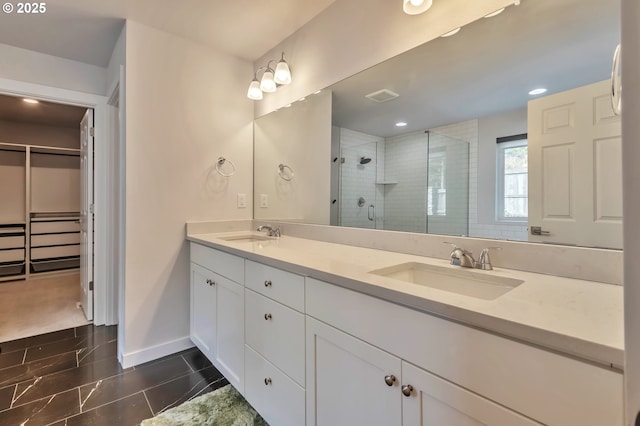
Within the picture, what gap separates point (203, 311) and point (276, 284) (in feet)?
3.17

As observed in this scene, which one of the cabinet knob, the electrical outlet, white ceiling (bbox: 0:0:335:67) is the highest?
white ceiling (bbox: 0:0:335:67)

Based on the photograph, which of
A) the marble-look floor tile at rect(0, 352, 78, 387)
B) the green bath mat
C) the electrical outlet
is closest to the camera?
the green bath mat

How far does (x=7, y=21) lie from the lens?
1932 millimetres

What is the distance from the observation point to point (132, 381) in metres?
1.79

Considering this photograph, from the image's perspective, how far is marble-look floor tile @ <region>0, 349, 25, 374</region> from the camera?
195 cm

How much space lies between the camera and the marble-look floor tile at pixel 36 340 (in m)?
2.17

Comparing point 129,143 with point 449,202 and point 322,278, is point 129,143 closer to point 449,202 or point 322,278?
point 322,278

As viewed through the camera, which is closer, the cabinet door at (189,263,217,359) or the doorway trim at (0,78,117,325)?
the cabinet door at (189,263,217,359)

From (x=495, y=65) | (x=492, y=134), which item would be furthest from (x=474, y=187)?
(x=495, y=65)

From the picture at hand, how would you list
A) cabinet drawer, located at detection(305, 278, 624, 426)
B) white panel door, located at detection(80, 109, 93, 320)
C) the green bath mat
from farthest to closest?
white panel door, located at detection(80, 109, 93, 320) < the green bath mat < cabinet drawer, located at detection(305, 278, 624, 426)

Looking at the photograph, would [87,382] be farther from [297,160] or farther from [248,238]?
[297,160]

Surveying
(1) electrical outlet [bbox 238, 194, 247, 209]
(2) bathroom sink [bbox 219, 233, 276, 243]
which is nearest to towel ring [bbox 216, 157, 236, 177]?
(1) electrical outlet [bbox 238, 194, 247, 209]

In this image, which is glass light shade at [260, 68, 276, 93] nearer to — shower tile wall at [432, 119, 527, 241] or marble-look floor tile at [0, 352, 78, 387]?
shower tile wall at [432, 119, 527, 241]

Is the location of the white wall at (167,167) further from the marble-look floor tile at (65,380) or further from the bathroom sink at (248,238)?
the bathroom sink at (248,238)
